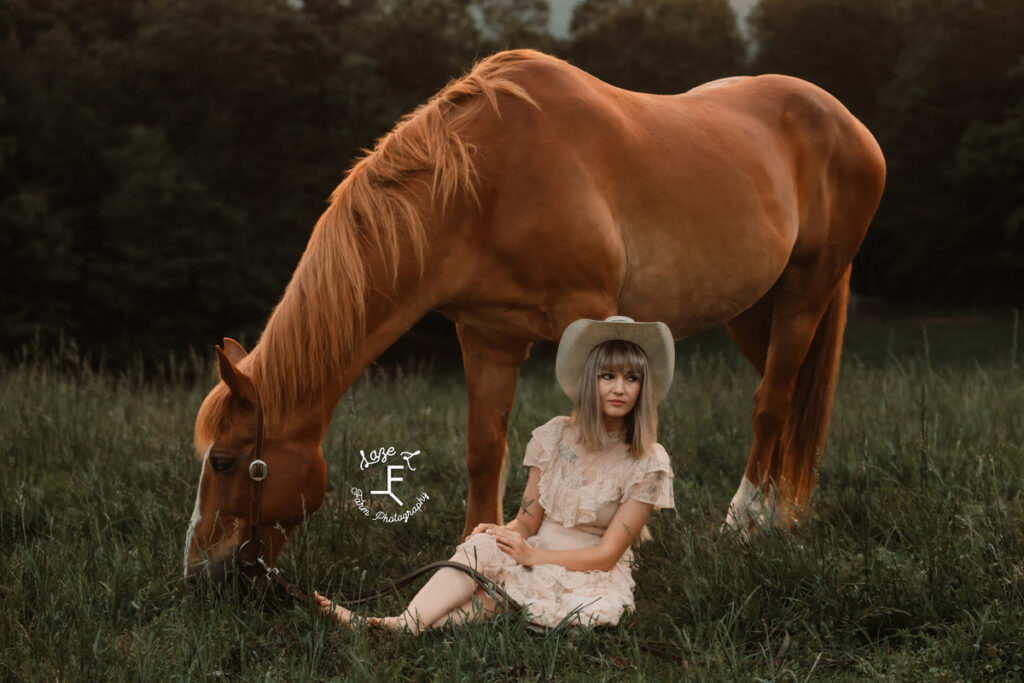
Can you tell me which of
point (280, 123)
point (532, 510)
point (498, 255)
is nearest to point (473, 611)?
point (532, 510)

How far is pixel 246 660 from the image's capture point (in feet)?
9.04

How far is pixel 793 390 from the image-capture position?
461 cm

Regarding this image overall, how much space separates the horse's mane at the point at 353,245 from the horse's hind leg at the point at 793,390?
1991 mm

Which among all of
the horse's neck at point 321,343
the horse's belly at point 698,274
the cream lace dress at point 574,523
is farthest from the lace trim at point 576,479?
the horse's belly at point 698,274

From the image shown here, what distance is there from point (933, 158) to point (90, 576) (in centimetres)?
2928

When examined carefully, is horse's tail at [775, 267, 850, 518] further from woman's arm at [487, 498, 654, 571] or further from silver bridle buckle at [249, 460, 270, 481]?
silver bridle buckle at [249, 460, 270, 481]

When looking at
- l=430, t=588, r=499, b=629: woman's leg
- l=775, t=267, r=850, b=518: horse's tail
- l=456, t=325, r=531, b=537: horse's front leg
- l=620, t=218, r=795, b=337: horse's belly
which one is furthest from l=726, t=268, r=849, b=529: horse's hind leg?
l=430, t=588, r=499, b=629: woman's leg

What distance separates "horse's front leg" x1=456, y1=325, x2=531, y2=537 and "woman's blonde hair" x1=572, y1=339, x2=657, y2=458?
2.23 ft

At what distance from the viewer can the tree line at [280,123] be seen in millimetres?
19812

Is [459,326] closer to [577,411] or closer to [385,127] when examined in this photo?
[577,411]

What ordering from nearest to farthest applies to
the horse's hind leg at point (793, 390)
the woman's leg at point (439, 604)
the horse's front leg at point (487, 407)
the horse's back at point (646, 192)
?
the woman's leg at point (439, 604) < the horse's back at point (646, 192) < the horse's front leg at point (487, 407) < the horse's hind leg at point (793, 390)

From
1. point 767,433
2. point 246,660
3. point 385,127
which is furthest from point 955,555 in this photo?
point 385,127

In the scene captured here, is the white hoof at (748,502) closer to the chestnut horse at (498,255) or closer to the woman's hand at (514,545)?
the chestnut horse at (498,255)

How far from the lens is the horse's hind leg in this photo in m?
4.39
